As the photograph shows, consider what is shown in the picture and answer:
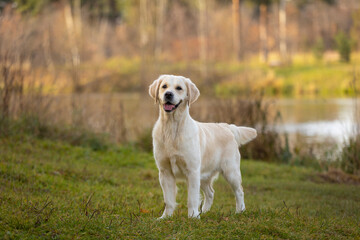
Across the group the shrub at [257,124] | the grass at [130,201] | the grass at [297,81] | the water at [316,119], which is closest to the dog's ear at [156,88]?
the grass at [130,201]

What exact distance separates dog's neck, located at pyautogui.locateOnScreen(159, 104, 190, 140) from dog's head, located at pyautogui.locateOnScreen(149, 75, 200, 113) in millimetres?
97

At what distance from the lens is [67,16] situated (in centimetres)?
4034

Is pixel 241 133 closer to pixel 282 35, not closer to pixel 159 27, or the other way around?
pixel 159 27

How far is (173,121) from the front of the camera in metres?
5.34

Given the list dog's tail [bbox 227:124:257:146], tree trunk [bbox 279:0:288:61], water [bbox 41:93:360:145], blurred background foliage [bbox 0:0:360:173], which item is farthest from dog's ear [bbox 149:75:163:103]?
tree trunk [bbox 279:0:288:61]

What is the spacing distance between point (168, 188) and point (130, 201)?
4.13 ft

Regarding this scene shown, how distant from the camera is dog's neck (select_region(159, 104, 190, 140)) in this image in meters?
5.28

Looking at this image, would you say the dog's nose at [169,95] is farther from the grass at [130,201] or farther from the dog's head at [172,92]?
the grass at [130,201]

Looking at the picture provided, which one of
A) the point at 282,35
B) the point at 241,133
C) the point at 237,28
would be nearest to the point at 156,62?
the point at 237,28

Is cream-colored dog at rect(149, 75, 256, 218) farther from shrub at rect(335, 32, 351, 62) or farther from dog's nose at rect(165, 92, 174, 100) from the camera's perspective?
shrub at rect(335, 32, 351, 62)

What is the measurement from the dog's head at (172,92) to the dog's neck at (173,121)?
0.10 m

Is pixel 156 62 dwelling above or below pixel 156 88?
above

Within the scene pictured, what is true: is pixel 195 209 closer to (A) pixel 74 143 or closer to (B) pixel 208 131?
(B) pixel 208 131

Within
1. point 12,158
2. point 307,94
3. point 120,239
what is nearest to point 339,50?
point 307,94
